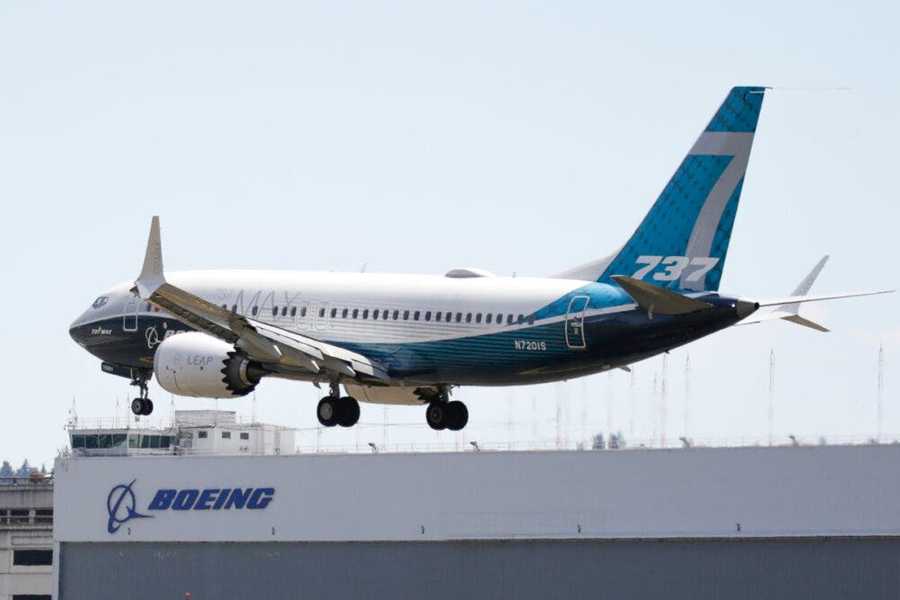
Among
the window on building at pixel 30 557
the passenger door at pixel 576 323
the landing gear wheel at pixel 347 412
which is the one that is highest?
the passenger door at pixel 576 323

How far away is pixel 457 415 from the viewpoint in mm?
82625

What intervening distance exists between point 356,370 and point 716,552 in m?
14.9

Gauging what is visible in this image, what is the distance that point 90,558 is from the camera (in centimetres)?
8881

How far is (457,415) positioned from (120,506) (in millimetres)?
15651

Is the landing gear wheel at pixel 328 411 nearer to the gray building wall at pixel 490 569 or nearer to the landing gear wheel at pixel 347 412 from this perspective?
the landing gear wheel at pixel 347 412

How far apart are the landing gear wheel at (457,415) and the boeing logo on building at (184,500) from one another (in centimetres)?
808

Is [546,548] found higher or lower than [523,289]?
lower

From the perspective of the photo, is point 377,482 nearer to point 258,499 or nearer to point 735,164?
point 258,499

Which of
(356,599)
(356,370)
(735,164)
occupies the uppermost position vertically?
(735,164)

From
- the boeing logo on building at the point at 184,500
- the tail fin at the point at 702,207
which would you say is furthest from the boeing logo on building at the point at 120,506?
the tail fin at the point at 702,207

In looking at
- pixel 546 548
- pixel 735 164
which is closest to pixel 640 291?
pixel 735 164

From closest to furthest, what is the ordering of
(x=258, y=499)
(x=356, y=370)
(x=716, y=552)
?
(x=716, y=552) → (x=356, y=370) → (x=258, y=499)

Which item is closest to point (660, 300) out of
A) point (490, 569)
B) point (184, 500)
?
point (490, 569)

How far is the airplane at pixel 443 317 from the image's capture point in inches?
2842
